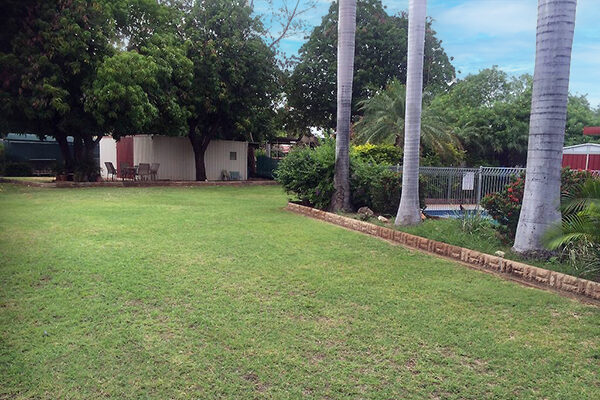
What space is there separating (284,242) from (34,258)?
368 centimetres

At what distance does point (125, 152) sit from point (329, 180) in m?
17.6

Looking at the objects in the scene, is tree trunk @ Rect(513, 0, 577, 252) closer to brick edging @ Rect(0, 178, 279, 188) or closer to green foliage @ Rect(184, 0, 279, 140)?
green foliage @ Rect(184, 0, 279, 140)

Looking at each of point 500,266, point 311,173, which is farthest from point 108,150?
point 500,266

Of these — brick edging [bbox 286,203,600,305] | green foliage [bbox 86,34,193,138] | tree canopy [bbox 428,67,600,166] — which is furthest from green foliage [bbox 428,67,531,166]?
brick edging [bbox 286,203,600,305]

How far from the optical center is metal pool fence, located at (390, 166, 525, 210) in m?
11.6

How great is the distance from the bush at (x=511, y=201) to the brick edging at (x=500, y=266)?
3.17 feet

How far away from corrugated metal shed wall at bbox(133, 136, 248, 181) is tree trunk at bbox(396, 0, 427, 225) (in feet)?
57.2

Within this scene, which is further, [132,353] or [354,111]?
[354,111]

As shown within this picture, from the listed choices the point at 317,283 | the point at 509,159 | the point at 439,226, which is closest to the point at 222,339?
the point at 317,283

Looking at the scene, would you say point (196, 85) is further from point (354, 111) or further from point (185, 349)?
point (185, 349)

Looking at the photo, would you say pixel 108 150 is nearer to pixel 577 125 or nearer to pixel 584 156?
pixel 584 156

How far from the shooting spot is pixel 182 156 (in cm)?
2400

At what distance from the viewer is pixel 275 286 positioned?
4984 mm

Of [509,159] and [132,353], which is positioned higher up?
[509,159]
